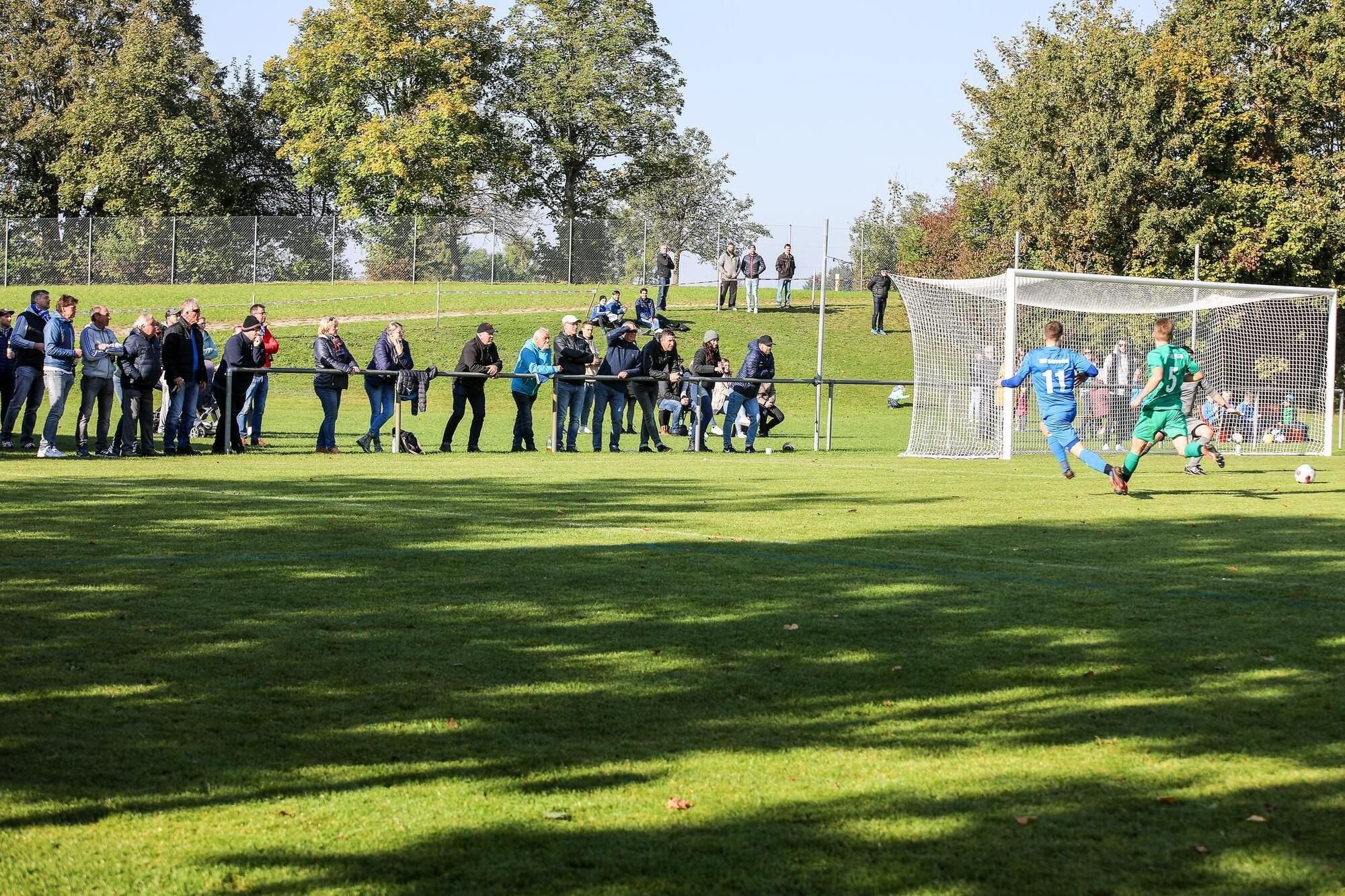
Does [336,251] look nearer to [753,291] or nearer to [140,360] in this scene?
[753,291]

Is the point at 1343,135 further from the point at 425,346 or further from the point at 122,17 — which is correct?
the point at 122,17

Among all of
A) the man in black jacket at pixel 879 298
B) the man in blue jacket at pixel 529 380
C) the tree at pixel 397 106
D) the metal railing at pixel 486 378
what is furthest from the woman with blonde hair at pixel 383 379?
the tree at pixel 397 106

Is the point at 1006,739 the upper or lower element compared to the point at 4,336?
lower

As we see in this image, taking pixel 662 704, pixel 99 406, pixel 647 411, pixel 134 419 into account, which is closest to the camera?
pixel 662 704

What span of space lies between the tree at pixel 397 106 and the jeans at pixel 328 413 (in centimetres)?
4045

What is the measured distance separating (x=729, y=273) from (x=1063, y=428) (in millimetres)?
31998

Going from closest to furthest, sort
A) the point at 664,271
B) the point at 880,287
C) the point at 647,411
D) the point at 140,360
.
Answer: the point at 140,360 < the point at 647,411 < the point at 664,271 < the point at 880,287

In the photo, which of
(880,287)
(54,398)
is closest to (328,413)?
(54,398)

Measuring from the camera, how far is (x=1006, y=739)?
18.1ft

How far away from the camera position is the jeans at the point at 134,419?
19719 millimetres

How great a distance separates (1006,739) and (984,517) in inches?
312

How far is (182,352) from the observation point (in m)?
19.8

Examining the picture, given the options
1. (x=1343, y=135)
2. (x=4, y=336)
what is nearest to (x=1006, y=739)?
(x=4, y=336)

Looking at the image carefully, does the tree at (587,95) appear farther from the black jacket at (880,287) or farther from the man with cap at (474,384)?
the man with cap at (474,384)
